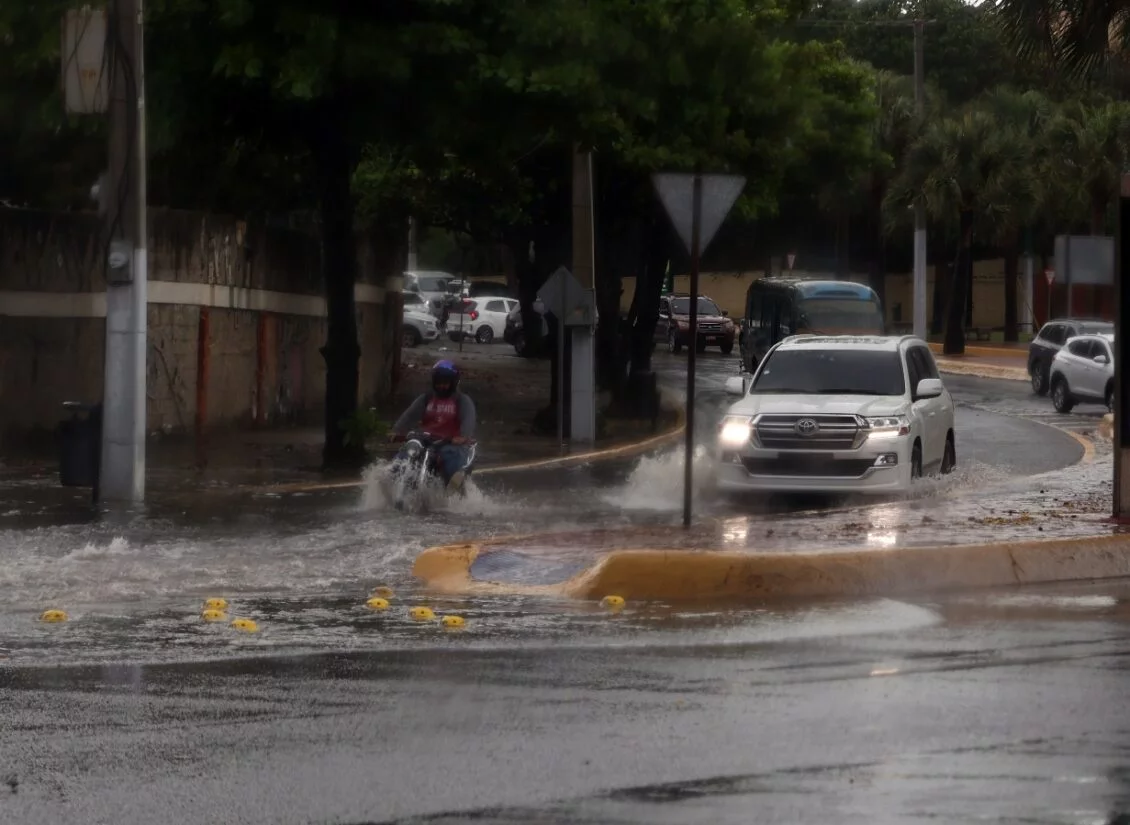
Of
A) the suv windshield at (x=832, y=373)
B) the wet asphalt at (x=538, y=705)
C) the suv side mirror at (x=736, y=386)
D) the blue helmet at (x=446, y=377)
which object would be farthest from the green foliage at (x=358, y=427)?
the wet asphalt at (x=538, y=705)

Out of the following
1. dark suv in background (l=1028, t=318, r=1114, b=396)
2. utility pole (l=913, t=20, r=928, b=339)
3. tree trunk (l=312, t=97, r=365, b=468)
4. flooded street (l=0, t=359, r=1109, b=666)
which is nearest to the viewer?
flooded street (l=0, t=359, r=1109, b=666)

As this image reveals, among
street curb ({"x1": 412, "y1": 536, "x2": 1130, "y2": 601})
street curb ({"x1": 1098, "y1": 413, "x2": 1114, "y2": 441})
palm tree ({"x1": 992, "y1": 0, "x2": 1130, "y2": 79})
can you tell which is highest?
palm tree ({"x1": 992, "y1": 0, "x2": 1130, "y2": 79})

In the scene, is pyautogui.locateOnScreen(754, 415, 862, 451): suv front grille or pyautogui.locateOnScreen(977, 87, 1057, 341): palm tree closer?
pyautogui.locateOnScreen(754, 415, 862, 451): suv front grille

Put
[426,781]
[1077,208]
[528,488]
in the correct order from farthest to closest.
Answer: [1077,208] < [528,488] < [426,781]

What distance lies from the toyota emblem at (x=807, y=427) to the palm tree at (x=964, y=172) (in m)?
35.3

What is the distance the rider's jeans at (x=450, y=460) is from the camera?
55.4 ft

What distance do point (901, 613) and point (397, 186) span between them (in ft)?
84.1

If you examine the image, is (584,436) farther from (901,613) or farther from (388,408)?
(901,613)

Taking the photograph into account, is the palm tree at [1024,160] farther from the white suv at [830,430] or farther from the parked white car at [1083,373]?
the white suv at [830,430]

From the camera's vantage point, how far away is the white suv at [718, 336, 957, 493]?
17688 millimetres

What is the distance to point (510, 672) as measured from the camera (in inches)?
351

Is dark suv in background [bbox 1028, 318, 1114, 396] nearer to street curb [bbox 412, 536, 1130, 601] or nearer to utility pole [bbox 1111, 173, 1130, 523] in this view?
utility pole [bbox 1111, 173, 1130, 523]

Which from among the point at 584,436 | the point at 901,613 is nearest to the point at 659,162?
the point at 584,436

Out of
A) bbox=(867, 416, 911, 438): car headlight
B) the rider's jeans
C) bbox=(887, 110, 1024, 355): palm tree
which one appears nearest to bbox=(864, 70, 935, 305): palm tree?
bbox=(887, 110, 1024, 355): palm tree
